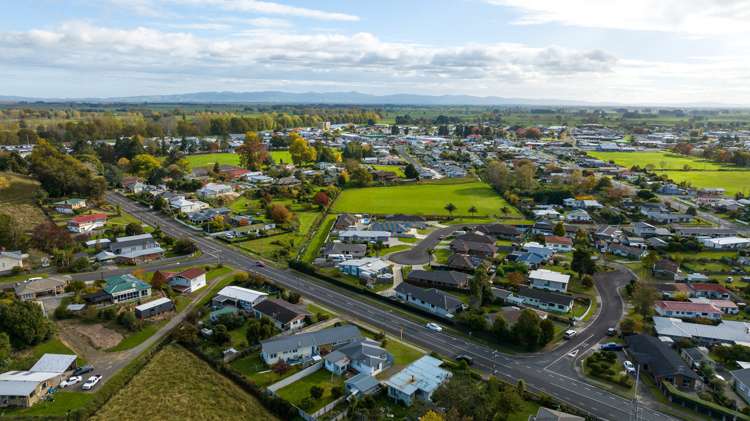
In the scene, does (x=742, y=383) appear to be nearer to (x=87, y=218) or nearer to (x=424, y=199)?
(x=424, y=199)

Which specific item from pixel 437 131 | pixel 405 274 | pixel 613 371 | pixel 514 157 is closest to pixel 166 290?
pixel 405 274

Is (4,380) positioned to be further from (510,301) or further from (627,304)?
(627,304)

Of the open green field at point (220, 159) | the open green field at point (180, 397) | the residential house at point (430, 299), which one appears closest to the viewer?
the open green field at point (180, 397)

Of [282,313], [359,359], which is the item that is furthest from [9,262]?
[359,359]

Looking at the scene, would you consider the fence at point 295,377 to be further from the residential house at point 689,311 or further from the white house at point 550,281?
the residential house at point 689,311

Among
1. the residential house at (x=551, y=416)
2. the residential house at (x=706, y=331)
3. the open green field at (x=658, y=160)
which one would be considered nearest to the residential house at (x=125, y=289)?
the residential house at (x=551, y=416)
